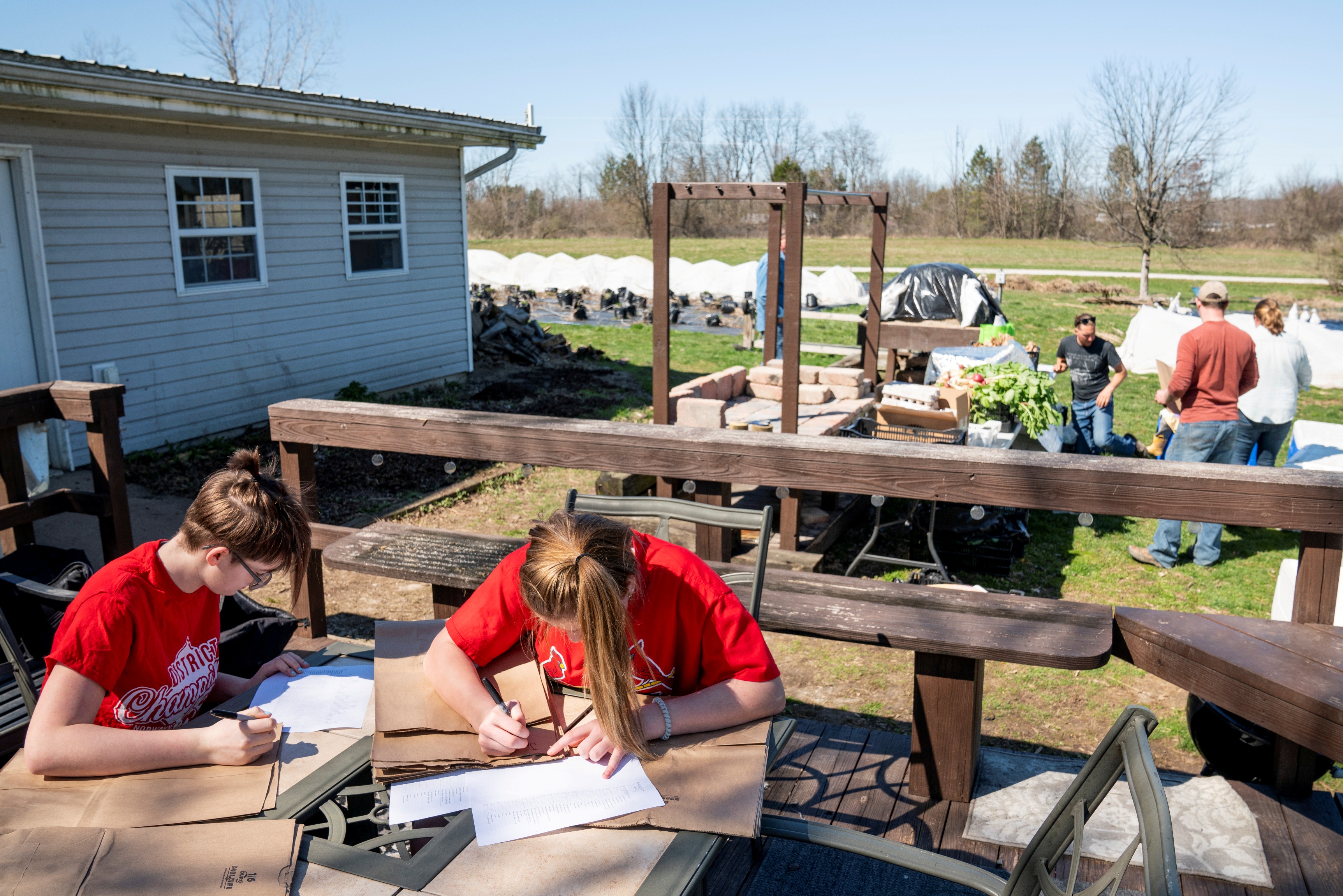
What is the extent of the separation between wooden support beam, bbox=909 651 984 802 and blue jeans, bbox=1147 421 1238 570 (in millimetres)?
3998

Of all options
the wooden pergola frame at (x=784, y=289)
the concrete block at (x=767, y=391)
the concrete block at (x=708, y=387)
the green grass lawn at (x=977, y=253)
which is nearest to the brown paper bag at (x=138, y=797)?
the wooden pergola frame at (x=784, y=289)

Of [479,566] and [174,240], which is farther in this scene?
[174,240]

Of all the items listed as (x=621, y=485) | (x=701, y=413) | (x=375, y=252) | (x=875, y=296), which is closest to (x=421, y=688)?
(x=621, y=485)

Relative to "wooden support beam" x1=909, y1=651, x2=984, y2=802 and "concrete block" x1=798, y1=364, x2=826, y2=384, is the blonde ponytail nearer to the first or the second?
"wooden support beam" x1=909, y1=651, x2=984, y2=802

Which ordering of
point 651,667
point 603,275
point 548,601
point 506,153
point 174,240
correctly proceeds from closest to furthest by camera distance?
point 548,601 → point 651,667 → point 174,240 → point 506,153 → point 603,275

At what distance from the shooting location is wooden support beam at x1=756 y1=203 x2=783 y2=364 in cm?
828

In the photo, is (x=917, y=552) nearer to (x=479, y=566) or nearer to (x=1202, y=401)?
(x=1202, y=401)

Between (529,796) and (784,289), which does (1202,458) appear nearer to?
(784,289)

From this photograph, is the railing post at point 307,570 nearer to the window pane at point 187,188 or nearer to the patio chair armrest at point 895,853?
the patio chair armrest at point 895,853

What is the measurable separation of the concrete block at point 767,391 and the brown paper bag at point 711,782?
21.4 ft

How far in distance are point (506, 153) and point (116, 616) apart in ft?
34.1

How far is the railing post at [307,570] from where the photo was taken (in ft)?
13.0

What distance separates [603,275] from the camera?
2338 centimetres

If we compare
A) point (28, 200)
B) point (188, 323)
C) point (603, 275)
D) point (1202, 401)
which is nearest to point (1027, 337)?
point (603, 275)
